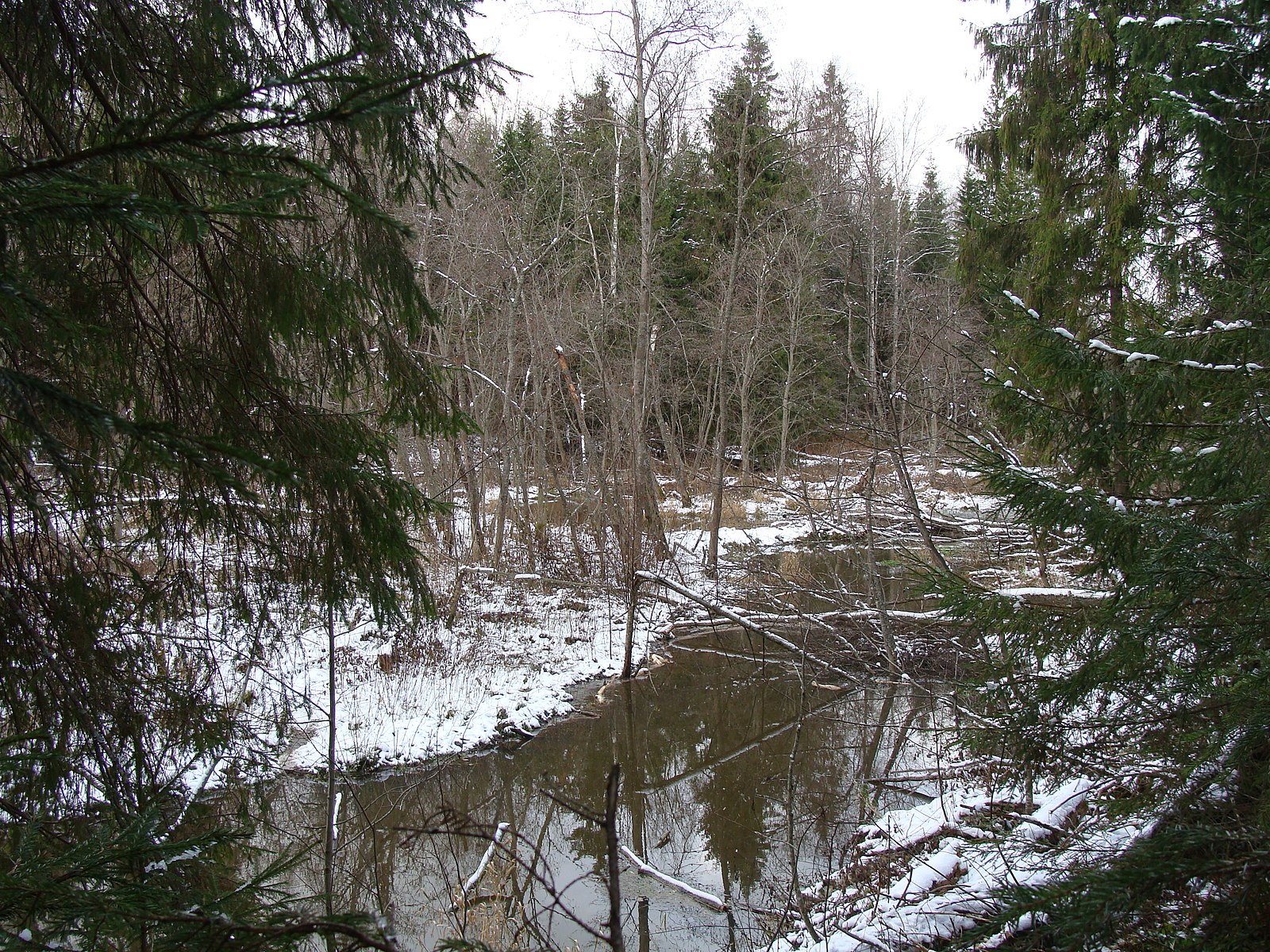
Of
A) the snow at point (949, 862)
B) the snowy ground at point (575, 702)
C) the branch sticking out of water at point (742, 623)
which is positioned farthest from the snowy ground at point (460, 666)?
the snow at point (949, 862)

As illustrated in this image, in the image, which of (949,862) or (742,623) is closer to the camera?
(949,862)

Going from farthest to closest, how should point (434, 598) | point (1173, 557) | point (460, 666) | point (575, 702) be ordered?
point (460, 666) < point (575, 702) < point (434, 598) < point (1173, 557)

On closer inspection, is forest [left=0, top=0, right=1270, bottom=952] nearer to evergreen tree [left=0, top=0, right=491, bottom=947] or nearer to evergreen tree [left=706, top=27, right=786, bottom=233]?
evergreen tree [left=0, top=0, right=491, bottom=947]

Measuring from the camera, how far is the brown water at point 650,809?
4805 millimetres

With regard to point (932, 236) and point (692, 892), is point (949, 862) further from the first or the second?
point (932, 236)

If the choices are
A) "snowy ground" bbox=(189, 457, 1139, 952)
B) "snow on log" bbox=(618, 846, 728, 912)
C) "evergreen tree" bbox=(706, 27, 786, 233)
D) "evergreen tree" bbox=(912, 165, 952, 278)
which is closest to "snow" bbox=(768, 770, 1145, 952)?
"snowy ground" bbox=(189, 457, 1139, 952)

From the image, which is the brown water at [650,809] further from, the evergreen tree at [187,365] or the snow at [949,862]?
the evergreen tree at [187,365]

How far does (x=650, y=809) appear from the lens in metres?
6.41

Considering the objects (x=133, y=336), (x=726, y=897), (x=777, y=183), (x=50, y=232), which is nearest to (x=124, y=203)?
(x=50, y=232)

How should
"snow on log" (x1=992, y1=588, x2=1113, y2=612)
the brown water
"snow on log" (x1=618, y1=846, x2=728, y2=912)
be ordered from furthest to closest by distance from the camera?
1. the brown water
2. "snow on log" (x1=618, y1=846, x2=728, y2=912)
3. "snow on log" (x1=992, y1=588, x2=1113, y2=612)

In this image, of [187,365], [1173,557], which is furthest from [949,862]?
[187,365]

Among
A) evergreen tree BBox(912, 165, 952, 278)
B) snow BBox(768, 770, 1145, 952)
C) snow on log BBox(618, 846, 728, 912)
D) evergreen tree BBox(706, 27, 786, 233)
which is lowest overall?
snow on log BBox(618, 846, 728, 912)

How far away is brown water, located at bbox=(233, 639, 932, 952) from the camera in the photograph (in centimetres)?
480

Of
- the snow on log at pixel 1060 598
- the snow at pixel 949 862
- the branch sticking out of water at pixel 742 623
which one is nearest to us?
the snow at pixel 949 862
